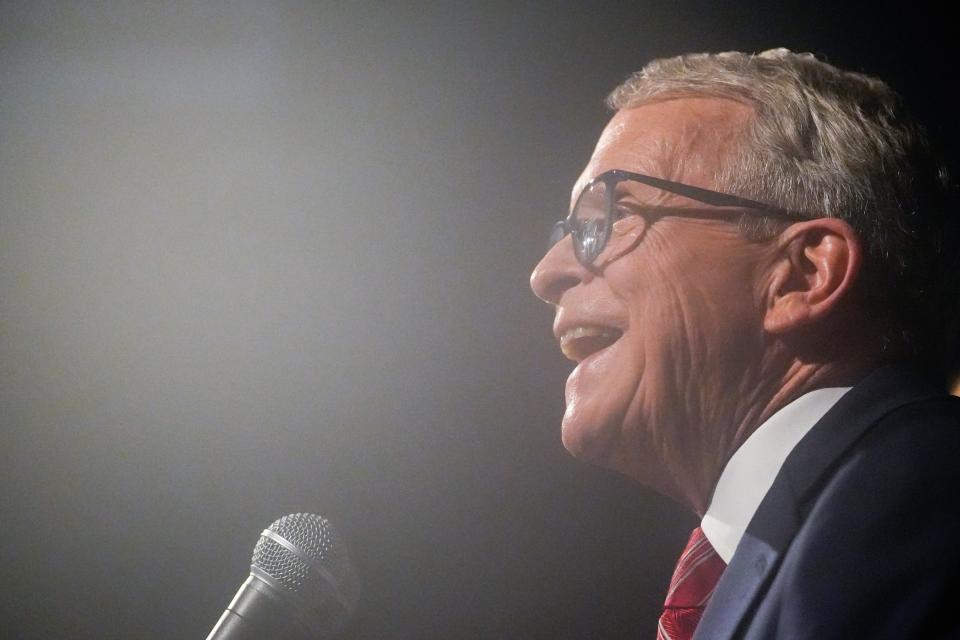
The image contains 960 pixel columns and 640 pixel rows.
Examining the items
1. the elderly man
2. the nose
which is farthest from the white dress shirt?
the nose

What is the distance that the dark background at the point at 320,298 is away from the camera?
6.02 feet

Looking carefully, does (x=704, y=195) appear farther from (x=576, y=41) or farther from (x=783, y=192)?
(x=576, y=41)

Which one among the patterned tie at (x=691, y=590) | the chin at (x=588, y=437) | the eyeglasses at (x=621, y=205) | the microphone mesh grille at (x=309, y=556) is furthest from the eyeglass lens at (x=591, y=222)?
the microphone mesh grille at (x=309, y=556)

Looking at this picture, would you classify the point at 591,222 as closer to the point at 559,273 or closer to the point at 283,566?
the point at 559,273

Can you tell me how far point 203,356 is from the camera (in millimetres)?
1981

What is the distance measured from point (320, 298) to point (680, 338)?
1287mm

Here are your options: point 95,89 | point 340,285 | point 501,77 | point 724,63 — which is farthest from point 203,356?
point 724,63

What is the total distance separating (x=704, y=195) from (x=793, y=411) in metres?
0.42

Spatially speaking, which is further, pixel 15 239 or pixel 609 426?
pixel 15 239

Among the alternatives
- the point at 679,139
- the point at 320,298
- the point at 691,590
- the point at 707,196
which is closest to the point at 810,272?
the point at 707,196

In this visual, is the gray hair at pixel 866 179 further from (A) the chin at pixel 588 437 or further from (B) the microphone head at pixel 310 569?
(B) the microphone head at pixel 310 569

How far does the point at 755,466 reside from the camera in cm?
100

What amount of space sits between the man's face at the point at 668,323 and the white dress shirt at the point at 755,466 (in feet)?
0.19

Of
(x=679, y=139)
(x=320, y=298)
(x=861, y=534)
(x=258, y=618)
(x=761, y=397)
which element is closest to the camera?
(x=861, y=534)
